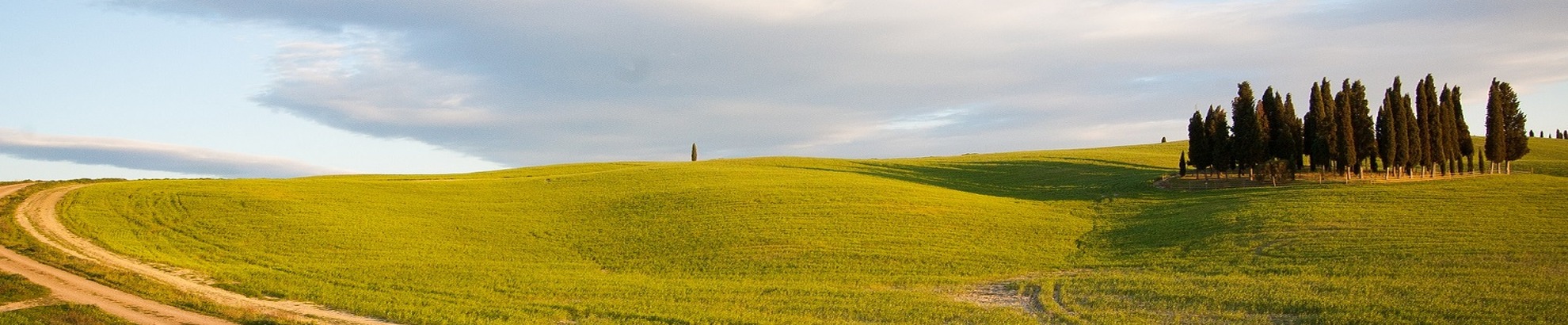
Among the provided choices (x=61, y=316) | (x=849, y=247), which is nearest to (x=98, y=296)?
(x=61, y=316)

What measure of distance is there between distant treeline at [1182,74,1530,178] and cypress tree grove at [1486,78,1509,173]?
5cm

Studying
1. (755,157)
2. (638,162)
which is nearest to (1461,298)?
(755,157)

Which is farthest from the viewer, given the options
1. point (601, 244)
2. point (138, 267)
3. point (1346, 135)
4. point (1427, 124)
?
point (1427, 124)

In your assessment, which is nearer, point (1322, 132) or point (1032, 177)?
point (1322, 132)

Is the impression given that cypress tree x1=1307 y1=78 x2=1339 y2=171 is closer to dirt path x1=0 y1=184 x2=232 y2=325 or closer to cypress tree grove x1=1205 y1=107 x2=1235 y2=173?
cypress tree grove x1=1205 y1=107 x2=1235 y2=173

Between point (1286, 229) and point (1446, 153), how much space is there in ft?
104

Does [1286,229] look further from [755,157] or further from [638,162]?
[638,162]

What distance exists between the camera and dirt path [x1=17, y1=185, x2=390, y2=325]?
2361 centimetres

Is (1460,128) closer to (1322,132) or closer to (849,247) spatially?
(1322,132)

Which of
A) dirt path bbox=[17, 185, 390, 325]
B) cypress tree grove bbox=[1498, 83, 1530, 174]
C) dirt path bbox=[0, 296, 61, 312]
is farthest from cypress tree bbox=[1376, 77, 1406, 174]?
dirt path bbox=[0, 296, 61, 312]

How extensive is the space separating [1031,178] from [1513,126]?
3169 cm

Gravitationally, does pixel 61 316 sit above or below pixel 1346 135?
below

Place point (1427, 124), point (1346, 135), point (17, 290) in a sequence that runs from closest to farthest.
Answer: point (17, 290) < point (1346, 135) < point (1427, 124)

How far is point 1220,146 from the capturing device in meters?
57.5
